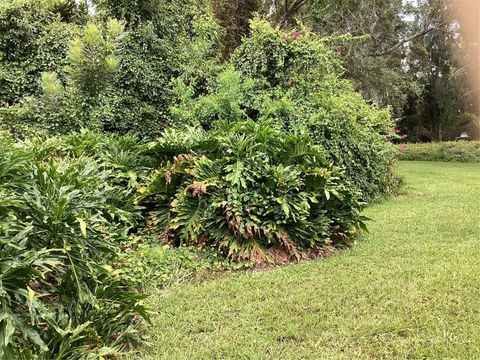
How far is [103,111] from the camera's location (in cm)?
714

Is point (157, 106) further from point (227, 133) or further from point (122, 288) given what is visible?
point (122, 288)

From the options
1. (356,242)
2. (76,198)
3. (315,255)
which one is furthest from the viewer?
(356,242)

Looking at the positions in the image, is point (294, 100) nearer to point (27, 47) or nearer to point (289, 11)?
point (27, 47)

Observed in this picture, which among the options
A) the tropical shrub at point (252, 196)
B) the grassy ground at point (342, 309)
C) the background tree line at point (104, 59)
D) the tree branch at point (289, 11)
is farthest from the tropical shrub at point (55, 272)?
the tree branch at point (289, 11)

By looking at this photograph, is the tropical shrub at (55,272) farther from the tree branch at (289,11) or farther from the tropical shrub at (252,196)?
the tree branch at (289,11)

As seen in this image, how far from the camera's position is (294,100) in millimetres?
7383

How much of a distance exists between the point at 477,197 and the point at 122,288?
7274mm

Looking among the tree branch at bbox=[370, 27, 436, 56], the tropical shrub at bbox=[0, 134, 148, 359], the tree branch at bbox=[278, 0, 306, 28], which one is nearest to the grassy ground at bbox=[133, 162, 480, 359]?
the tropical shrub at bbox=[0, 134, 148, 359]

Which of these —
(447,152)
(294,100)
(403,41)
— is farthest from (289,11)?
(447,152)

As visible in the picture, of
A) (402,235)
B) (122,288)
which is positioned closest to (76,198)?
(122,288)

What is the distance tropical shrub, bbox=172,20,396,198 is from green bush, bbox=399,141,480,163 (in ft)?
33.2

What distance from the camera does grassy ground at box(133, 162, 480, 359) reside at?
8.57 feet

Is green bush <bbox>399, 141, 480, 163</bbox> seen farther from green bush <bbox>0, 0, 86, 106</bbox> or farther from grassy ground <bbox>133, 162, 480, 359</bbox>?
grassy ground <bbox>133, 162, 480, 359</bbox>

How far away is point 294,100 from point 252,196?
3.46m
